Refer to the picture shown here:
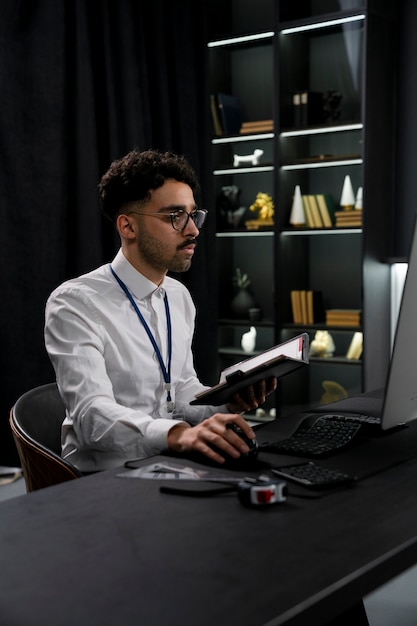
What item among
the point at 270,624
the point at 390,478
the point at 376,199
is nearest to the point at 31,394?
the point at 390,478

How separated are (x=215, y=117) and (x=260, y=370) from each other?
4188 millimetres

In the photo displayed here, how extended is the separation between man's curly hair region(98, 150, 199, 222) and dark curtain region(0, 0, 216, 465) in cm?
204

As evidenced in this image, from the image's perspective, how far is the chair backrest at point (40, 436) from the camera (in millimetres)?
1756

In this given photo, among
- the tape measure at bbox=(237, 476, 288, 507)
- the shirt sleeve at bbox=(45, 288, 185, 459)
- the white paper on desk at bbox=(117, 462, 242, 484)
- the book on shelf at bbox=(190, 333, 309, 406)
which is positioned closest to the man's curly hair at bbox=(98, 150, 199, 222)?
the shirt sleeve at bbox=(45, 288, 185, 459)

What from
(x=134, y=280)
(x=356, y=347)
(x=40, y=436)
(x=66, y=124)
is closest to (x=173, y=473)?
(x=40, y=436)

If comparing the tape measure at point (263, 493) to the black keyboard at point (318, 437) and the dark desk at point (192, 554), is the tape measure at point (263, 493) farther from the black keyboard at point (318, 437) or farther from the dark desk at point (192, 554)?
the black keyboard at point (318, 437)

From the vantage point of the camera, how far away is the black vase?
18.3 feet

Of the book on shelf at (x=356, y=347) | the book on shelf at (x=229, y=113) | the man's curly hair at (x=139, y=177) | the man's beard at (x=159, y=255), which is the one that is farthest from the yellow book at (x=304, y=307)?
the man's beard at (x=159, y=255)

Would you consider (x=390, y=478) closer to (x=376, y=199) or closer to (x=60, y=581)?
(x=60, y=581)

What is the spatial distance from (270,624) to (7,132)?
372 centimetres

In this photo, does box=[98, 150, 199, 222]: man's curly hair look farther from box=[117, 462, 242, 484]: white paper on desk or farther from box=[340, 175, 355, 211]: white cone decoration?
box=[340, 175, 355, 211]: white cone decoration

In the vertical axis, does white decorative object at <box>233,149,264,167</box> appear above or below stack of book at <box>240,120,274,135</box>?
below

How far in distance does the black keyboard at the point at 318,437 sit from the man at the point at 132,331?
0.47 ft

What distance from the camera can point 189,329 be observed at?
7.96ft
